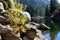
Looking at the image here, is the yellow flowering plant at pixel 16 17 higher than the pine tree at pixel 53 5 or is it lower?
higher

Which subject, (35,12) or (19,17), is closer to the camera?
(19,17)

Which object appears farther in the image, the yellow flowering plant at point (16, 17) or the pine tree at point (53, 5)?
the pine tree at point (53, 5)

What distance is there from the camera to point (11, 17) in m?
9.73

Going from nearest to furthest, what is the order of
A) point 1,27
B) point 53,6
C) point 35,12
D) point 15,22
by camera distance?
point 1,27
point 15,22
point 53,6
point 35,12

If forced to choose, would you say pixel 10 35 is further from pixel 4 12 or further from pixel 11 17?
pixel 4 12

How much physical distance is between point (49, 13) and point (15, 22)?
33675mm

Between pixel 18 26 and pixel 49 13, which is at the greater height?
pixel 18 26

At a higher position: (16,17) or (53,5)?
(16,17)

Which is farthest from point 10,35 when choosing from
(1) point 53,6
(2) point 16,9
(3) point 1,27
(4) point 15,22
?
(1) point 53,6

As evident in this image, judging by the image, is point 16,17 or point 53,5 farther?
point 53,5

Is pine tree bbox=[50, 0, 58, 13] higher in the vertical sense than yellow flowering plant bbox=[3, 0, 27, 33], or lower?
lower

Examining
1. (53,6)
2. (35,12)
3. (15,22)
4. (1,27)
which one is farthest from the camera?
(35,12)

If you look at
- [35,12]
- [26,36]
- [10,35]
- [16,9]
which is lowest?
[35,12]

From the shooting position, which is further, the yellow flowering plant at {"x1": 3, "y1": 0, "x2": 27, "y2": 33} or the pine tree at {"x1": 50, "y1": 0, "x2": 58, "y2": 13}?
the pine tree at {"x1": 50, "y1": 0, "x2": 58, "y2": 13}
